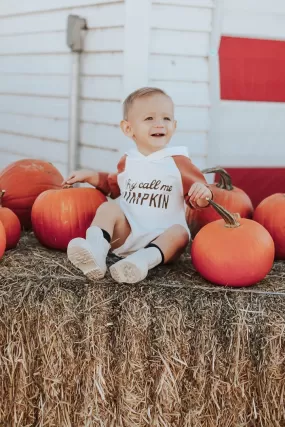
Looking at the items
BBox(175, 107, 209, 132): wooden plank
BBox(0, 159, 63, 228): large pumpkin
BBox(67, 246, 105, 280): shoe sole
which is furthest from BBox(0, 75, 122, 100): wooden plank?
BBox(67, 246, 105, 280): shoe sole

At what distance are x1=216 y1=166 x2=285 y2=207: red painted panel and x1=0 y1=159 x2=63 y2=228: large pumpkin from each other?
4.60ft

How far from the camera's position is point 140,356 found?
2.05 meters

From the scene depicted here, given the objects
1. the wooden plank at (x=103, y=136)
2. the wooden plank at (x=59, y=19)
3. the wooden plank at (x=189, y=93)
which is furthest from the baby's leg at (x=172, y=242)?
the wooden plank at (x=59, y=19)

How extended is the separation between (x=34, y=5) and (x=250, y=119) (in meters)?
2.18

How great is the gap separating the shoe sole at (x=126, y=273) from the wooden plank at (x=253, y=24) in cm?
225

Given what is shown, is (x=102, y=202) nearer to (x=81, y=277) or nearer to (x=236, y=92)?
(x=81, y=277)

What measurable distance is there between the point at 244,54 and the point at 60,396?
2701 mm

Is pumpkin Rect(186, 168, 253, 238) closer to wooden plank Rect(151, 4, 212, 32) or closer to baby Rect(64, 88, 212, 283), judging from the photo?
baby Rect(64, 88, 212, 283)

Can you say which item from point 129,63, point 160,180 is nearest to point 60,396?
point 160,180

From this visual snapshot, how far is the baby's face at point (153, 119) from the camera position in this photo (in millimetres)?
2641

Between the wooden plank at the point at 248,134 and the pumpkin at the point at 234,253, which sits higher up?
the wooden plank at the point at 248,134

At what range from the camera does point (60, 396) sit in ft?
6.88

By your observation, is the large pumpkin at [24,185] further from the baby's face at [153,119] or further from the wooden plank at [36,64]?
the wooden plank at [36,64]

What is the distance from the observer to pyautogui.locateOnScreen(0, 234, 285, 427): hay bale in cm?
203
